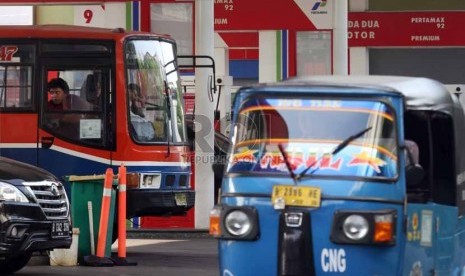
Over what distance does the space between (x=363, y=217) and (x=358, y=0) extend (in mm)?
19741

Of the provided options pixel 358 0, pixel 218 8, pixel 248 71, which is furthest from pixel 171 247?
pixel 248 71

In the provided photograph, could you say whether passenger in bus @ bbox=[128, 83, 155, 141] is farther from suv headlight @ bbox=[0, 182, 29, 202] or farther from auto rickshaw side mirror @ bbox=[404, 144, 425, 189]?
auto rickshaw side mirror @ bbox=[404, 144, 425, 189]

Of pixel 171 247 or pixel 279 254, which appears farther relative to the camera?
pixel 171 247

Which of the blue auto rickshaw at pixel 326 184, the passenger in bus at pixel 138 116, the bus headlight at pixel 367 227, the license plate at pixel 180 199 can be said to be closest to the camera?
the bus headlight at pixel 367 227

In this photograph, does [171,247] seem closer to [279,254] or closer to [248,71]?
[279,254]

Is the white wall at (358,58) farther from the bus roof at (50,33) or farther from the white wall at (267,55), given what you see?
the bus roof at (50,33)

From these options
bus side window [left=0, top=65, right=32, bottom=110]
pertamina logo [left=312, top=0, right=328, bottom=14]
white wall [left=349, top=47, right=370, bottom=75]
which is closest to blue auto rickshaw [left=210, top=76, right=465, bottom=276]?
bus side window [left=0, top=65, right=32, bottom=110]

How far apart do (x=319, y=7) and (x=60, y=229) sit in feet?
38.2

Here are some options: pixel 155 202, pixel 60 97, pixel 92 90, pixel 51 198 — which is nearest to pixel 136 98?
pixel 92 90

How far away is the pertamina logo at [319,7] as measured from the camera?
24.3 metres

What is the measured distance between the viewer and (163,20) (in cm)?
2345

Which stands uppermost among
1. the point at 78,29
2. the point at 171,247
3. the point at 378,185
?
the point at 78,29

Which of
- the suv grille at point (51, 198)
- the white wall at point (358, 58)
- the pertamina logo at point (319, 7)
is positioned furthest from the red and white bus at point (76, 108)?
the white wall at point (358, 58)

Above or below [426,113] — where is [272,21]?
above
